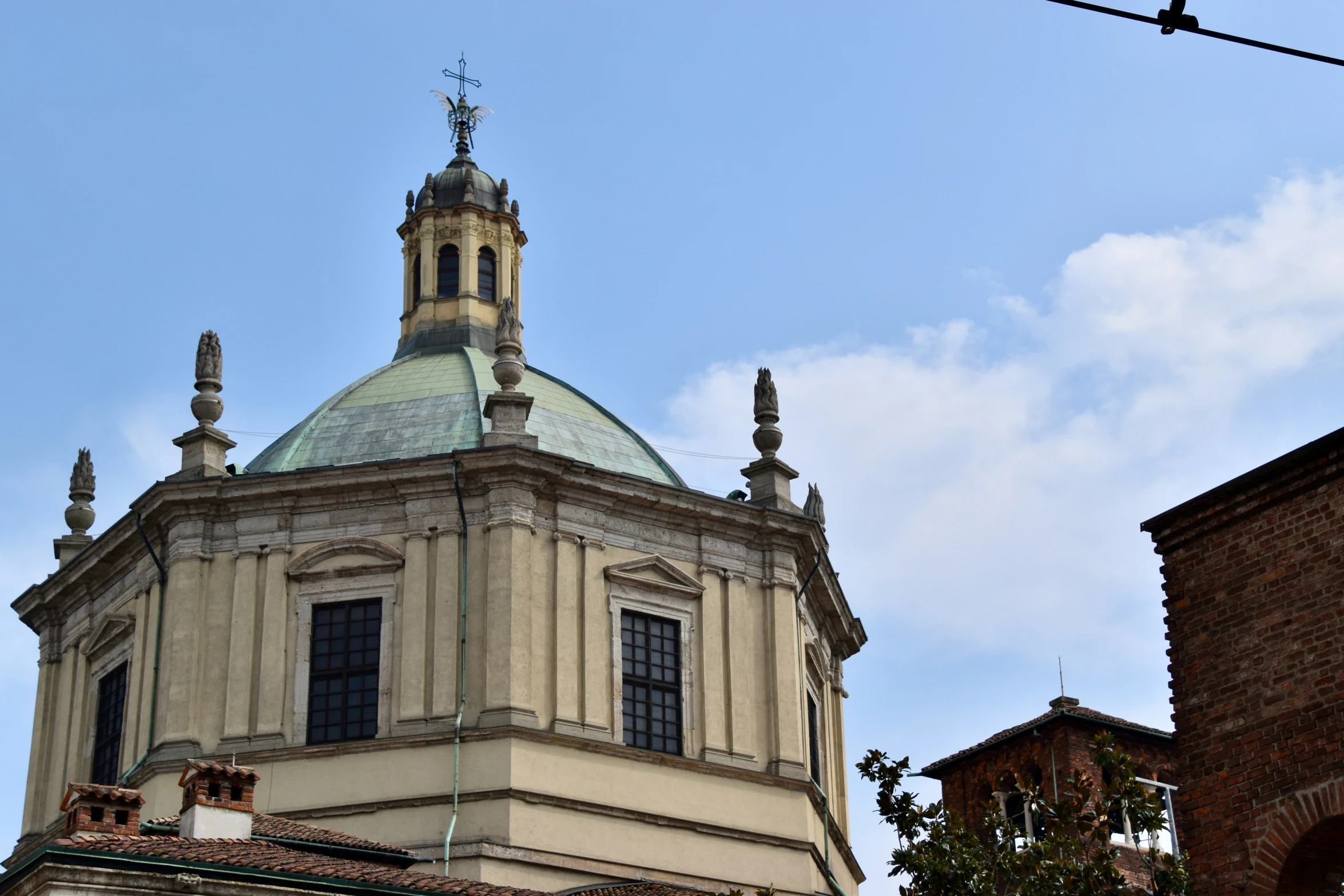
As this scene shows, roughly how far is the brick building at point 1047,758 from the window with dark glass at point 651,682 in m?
17.1

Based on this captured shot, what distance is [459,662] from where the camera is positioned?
32031 millimetres

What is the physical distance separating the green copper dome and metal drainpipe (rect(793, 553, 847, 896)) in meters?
2.95

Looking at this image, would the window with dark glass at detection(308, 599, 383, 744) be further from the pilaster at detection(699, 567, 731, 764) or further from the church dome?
the church dome

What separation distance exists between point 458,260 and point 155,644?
36.9 feet

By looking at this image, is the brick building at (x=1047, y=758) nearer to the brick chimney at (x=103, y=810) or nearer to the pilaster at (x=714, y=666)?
the pilaster at (x=714, y=666)

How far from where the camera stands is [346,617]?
32969mm

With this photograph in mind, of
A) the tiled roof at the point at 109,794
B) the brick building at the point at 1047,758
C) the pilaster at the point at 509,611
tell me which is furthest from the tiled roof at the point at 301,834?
the brick building at the point at 1047,758

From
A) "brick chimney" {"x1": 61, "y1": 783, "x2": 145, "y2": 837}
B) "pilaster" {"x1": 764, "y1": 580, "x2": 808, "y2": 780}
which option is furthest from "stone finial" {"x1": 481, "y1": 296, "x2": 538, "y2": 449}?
"brick chimney" {"x1": 61, "y1": 783, "x2": 145, "y2": 837}

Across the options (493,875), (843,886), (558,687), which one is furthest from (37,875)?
(843,886)

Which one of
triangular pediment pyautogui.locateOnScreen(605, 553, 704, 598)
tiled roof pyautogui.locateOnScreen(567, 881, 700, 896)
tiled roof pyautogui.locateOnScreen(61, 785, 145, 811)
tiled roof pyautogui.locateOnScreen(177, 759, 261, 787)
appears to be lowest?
tiled roof pyautogui.locateOnScreen(61, 785, 145, 811)

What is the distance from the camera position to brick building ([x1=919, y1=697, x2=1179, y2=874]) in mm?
49156

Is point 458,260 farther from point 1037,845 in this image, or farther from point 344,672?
point 1037,845

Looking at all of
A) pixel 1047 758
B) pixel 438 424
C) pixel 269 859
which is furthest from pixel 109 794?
pixel 1047 758

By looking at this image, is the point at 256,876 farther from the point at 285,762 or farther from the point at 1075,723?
the point at 1075,723
